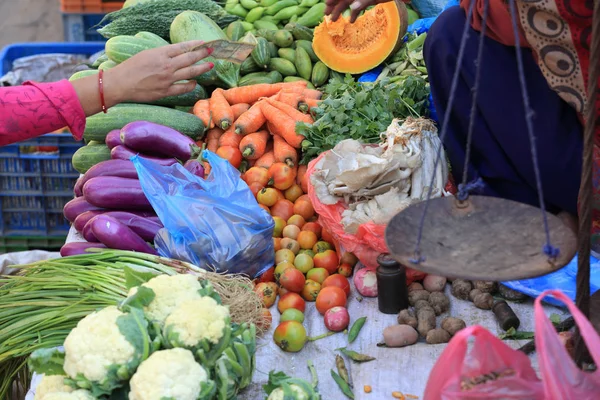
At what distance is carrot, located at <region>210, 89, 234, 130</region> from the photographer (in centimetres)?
374

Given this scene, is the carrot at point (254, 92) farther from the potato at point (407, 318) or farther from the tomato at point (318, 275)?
the potato at point (407, 318)

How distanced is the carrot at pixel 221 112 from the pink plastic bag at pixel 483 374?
Result: 2411 mm

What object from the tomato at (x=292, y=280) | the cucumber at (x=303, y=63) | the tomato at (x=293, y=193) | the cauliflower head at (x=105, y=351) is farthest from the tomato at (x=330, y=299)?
the cucumber at (x=303, y=63)

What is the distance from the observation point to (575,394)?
1.43 meters

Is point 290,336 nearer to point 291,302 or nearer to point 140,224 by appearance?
point 291,302

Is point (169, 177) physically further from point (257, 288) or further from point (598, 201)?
point (598, 201)

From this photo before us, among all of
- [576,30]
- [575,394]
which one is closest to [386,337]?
[575,394]

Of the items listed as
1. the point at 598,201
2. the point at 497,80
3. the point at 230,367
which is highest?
the point at 497,80

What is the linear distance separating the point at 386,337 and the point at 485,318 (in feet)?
1.29

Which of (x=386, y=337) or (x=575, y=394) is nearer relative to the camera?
(x=575, y=394)

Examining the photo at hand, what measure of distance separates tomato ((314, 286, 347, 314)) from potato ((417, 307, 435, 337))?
30cm

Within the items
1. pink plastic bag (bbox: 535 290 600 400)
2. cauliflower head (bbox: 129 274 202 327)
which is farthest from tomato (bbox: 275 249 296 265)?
pink plastic bag (bbox: 535 290 600 400)

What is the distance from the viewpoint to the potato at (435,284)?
262cm

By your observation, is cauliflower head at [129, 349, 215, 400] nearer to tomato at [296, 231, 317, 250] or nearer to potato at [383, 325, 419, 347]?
potato at [383, 325, 419, 347]
